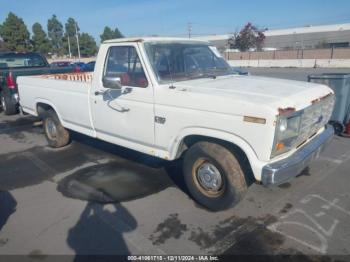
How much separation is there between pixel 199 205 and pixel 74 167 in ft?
8.40

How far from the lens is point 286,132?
10.7ft

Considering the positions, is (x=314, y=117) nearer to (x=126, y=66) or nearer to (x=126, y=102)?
(x=126, y=102)

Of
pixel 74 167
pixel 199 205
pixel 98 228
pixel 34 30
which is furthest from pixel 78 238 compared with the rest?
pixel 34 30

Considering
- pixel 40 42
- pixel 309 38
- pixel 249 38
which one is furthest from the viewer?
pixel 309 38

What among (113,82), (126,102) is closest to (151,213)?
(126,102)

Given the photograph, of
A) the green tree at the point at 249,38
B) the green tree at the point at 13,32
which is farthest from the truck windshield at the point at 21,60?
the green tree at the point at 249,38

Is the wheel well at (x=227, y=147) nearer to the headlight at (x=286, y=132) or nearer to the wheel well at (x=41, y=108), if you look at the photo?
the headlight at (x=286, y=132)

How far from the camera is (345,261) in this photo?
297 centimetres

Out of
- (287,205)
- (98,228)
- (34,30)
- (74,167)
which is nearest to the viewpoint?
(98,228)

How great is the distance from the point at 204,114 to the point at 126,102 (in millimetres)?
1334

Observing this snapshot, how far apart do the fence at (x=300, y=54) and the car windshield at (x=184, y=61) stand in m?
35.0

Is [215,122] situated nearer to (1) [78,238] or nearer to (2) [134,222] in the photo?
(2) [134,222]

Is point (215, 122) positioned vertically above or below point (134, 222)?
above

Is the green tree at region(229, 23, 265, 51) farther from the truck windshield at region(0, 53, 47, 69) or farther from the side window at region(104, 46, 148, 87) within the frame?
the side window at region(104, 46, 148, 87)
